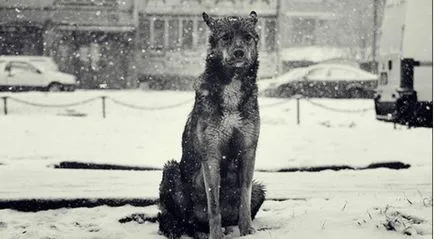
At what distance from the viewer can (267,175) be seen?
6.43 metres

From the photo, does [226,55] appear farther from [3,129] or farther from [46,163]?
[3,129]

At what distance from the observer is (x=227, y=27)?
→ 133 inches

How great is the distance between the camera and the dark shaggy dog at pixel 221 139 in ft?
11.2

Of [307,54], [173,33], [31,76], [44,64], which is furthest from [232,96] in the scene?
[173,33]

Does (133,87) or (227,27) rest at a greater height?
(227,27)

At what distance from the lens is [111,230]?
409cm

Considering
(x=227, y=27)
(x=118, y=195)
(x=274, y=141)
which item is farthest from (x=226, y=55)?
(x=274, y=141)

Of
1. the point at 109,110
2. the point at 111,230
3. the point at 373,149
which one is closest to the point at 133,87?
the point at 109,110

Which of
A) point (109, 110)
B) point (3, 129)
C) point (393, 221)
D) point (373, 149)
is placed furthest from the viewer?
point (109, 110)

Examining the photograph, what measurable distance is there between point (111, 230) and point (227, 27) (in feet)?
5.29

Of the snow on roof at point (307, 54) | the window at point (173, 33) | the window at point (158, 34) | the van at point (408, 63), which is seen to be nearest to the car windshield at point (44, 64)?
the window at point (158, 34)

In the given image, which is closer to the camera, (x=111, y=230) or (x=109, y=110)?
(x=111, y=230)

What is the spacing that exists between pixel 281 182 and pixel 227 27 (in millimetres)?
2875

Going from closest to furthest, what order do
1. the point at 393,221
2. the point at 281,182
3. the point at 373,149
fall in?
the point at 393,221 → the point at 281,182 → the point at 373,149
